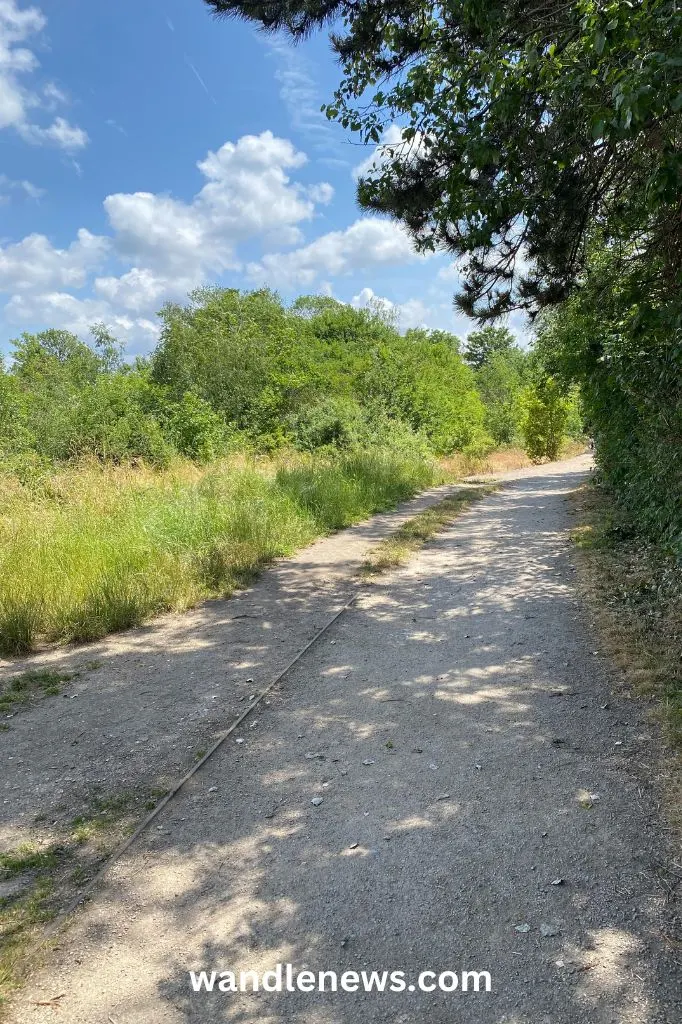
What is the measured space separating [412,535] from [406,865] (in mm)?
8472

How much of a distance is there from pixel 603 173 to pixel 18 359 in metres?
52.9

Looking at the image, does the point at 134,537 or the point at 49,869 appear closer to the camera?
the point at 49,869

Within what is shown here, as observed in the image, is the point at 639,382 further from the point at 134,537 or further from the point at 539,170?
the point at 134,537

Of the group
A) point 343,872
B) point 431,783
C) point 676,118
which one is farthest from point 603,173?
point 343,872

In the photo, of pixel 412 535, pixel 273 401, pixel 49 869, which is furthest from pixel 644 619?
pixel 273 401

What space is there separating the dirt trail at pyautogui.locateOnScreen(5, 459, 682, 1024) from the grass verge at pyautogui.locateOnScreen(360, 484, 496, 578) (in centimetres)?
392

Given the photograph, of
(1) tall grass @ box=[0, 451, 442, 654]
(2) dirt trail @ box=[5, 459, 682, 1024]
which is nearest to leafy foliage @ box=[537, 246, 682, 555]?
(2) dirt trail @ box=[5, 459, 682, 1024]

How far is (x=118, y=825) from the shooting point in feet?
10.7

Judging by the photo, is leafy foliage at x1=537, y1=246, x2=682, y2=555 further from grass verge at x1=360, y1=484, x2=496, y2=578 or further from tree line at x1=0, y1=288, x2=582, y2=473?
tree line at x1=0, y1=288, x2=582, y2=473

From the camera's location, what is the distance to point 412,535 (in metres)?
11.2

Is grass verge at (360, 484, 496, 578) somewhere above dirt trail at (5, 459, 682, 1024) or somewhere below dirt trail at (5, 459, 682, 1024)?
above

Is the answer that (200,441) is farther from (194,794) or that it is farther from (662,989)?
(662,989)

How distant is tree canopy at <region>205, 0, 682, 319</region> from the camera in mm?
3236

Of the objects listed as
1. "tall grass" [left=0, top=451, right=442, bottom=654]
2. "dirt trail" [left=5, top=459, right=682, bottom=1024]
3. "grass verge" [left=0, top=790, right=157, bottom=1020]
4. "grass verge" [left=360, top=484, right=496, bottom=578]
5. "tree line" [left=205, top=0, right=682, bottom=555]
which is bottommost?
"dirt trail" [left=5, top=459, right=682, bottom=1024]
